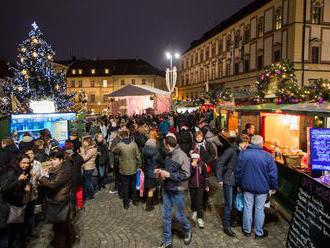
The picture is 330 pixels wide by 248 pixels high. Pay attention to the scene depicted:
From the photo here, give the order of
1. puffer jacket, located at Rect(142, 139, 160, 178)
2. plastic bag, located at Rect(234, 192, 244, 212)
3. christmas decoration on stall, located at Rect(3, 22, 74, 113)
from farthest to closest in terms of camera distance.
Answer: christmas decoration on stall, located at Rect(3, 22, 74, 113) → puffer jacket, located at Rect(142, 139, 160, 178) → plastic bag, located at Rect(234, 192, 244, 212)

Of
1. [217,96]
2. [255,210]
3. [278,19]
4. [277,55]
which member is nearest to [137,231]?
[255,210]

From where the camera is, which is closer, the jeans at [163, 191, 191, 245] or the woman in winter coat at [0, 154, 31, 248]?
the woman in winter coat at [0, 154, 31, 248]

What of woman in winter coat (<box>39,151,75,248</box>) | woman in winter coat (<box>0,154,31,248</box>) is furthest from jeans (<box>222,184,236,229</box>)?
woman in winter coat (<box>0,154,31,248</box>)

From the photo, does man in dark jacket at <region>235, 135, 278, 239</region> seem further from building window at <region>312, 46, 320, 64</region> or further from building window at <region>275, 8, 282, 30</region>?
building window at <region>275, 8, 282, 30</region>

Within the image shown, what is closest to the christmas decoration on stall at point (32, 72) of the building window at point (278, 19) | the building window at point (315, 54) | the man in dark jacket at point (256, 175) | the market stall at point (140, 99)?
the market stall at point (140, 99)

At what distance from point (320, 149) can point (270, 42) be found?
99.1 feet

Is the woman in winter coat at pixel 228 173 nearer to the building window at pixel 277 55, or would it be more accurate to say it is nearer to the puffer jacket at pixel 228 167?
the puffer jacket at pixel 228 167

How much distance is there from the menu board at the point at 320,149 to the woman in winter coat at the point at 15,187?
5.69 metres

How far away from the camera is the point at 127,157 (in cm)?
775

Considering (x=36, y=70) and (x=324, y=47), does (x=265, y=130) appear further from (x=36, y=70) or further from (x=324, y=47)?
(x=324, y=47)

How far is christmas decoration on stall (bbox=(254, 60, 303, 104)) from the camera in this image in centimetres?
1155

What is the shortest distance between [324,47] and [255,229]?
1203 inches

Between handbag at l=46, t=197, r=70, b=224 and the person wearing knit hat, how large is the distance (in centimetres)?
269

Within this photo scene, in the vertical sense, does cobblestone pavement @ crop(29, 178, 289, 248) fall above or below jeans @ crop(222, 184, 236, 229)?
below
